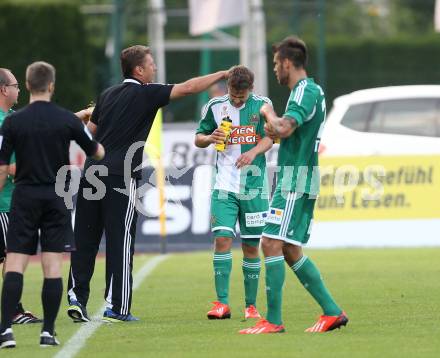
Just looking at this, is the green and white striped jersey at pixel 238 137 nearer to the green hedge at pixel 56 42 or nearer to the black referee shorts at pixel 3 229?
the black referee shorts at pixel 3 229

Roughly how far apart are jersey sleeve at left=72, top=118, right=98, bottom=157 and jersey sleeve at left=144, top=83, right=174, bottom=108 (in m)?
1.57

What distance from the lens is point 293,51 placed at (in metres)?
9.82

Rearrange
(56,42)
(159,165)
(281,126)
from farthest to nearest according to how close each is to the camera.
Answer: (56,42)
(159,165)
(281,126)

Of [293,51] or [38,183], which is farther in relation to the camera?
[293,51]

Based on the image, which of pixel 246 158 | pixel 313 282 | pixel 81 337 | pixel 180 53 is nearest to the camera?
pixel 313 282

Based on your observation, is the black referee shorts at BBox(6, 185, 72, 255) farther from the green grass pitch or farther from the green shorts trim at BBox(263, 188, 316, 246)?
the green shorts trim at BBox(263, 188, 316, 246)

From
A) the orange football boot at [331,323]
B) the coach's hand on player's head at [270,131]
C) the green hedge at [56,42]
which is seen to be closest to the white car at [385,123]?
the orange football boot at [331,323]

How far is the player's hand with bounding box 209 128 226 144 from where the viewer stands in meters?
11.1

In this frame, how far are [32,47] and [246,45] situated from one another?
246 inches

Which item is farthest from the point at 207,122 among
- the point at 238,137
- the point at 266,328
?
the point at 266,328

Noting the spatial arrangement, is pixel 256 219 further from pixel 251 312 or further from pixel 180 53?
pixel 180 53

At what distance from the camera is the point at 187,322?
11031 mm

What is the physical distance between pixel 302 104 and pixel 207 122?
2006 millimetres

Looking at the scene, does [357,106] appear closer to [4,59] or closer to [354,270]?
[354,270]
